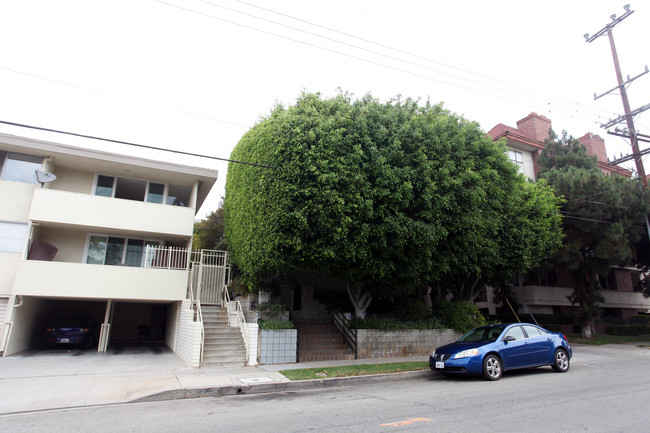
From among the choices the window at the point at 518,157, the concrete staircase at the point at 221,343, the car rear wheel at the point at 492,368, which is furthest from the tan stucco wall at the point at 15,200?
the window at the point at 518,157

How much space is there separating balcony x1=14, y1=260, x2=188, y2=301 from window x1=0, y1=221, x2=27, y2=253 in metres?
1.03

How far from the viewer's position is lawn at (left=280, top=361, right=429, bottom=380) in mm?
9867

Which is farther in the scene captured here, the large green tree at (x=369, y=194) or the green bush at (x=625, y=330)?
the green bush at (x=625, y=330)

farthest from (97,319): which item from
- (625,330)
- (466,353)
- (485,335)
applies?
(625,330)

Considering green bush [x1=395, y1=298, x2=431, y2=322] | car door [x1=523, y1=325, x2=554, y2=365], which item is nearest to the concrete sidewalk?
green bush [x1=395, y1=298, x2=431, y2=322]

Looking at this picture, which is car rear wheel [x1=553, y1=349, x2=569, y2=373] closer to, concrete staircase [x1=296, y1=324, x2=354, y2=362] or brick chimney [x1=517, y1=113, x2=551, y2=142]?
concrete staircase [x1=296, y1=324, x2=354, y2=362]

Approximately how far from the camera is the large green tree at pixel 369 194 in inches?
448

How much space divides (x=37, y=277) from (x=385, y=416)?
44.1 ft

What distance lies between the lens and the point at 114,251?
1577 cm

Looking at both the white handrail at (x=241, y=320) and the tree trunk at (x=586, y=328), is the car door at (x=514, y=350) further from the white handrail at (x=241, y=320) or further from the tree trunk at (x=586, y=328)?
the tree trunk at (x=586, y=328)

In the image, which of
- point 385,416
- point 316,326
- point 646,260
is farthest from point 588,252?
point 385,416

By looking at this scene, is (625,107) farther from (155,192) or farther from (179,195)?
(155,192)

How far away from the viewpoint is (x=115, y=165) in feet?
50.7

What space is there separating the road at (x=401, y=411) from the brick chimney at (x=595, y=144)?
25.7 m
